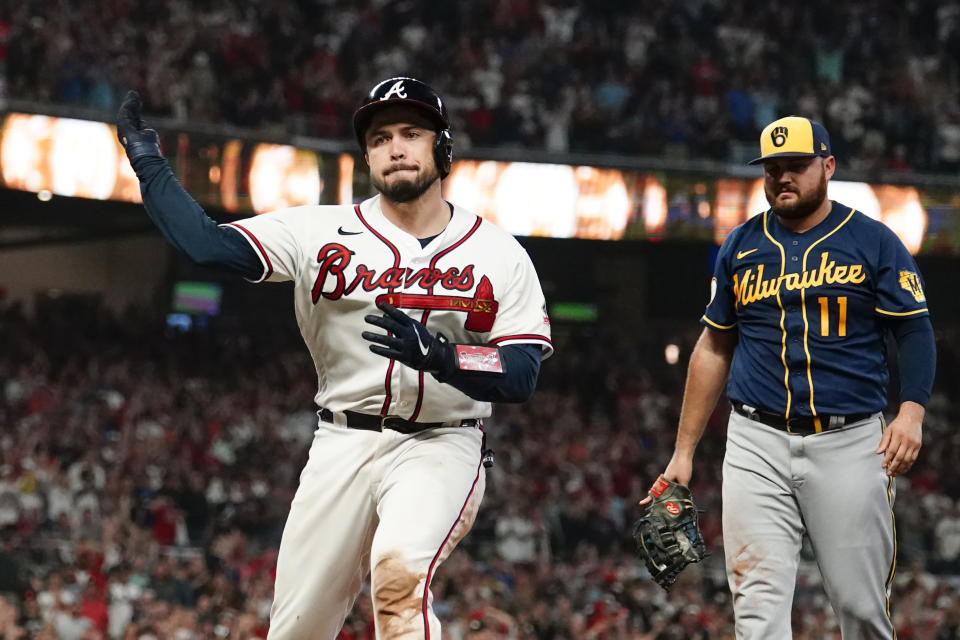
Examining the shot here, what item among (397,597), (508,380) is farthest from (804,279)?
(397,597)

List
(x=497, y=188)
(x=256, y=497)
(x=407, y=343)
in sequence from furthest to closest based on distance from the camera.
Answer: (x=497, y=188)
(x=256, y=497)
(x=407, y=343)

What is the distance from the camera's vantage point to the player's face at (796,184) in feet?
15.7

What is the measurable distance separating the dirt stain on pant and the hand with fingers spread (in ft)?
5.49

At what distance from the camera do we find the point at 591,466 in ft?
56.0

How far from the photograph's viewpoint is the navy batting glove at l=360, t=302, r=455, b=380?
3.78 meters

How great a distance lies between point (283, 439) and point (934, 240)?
10.2 metres

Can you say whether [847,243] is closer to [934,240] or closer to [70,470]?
[70,470]

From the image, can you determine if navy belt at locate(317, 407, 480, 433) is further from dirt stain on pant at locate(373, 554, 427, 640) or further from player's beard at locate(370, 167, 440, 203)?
→ player's beard at locate(370, 167, 440, 203)

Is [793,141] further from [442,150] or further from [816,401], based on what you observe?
[442,150]

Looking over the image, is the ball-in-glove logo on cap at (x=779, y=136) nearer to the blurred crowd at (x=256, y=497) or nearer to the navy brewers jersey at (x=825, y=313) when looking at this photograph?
the navy brewers jersey at (x=825, y=313)

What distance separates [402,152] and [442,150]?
17 cm

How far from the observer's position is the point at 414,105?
4.37 meters

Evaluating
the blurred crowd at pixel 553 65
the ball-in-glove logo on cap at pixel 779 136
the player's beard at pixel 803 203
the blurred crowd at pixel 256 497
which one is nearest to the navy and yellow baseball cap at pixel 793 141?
the ball-in-glove logo on cap at pixel 779 136

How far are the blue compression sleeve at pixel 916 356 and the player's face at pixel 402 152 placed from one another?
1.76 meters
